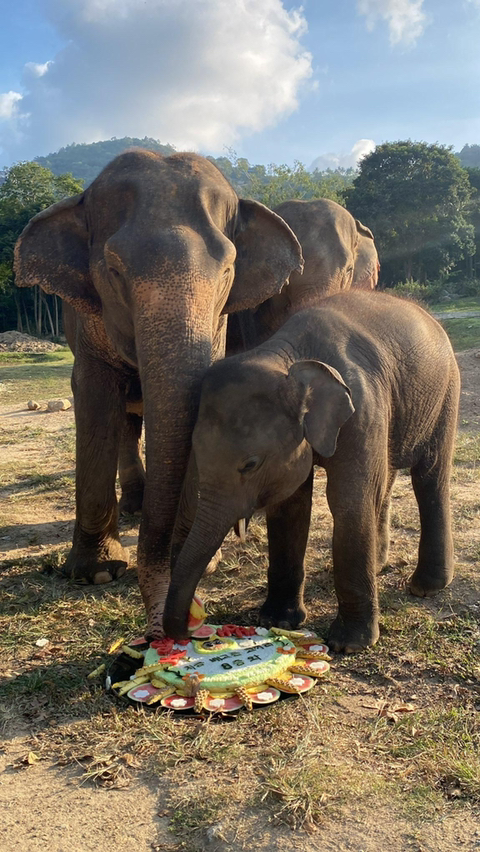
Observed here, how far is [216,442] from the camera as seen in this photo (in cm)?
→ 290

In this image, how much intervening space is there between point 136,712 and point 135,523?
3060mm

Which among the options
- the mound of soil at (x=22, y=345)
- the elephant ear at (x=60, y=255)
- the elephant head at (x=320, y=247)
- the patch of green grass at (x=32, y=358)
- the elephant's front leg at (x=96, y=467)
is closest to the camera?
the elephant ear at (x=60, y=255)

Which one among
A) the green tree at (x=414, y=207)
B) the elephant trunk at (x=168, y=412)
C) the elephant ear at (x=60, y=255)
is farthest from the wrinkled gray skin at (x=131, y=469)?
the green tree at (x=414, y=207)

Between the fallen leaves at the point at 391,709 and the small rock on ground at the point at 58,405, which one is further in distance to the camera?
the small rock on ground at the point at 58,405

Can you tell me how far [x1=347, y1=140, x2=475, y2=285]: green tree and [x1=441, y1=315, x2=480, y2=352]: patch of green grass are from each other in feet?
68.3

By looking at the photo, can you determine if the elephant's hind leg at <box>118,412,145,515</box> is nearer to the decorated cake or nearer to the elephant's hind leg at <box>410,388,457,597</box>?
the elephant's hind leg at <box>410,388,457,597</box>

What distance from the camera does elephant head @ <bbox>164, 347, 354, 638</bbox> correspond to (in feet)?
9.47

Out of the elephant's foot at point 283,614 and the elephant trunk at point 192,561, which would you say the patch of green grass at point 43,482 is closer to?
the elephant's foot at point 283,614

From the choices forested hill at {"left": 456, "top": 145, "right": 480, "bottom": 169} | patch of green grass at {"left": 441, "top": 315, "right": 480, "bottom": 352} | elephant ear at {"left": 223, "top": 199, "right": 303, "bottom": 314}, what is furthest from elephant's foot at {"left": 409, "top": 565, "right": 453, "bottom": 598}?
Answer: forested hill at {"left": 456, "top": 145, "right": 480, "bottom": 169}

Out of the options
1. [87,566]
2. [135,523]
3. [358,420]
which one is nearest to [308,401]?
[358,420]

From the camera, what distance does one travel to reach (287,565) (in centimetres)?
364

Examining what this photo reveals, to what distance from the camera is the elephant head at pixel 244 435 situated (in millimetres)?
2887

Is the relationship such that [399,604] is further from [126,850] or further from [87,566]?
[126,850]

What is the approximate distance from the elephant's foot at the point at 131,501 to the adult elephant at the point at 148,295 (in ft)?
4.88
